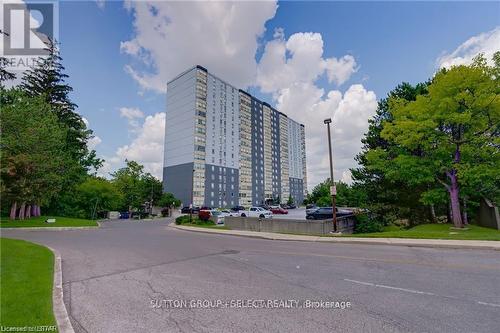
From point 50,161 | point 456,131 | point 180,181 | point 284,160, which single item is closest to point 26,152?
point 50,161

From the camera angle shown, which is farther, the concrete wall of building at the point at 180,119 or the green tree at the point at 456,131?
the concrete wall of building at the point at 180,119

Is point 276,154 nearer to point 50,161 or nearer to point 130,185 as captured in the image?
point 130,185

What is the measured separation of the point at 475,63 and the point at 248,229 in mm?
22300

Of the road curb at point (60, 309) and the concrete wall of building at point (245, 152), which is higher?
the concrete wall of building at point (245, 152)

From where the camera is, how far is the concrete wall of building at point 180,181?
89688 mm

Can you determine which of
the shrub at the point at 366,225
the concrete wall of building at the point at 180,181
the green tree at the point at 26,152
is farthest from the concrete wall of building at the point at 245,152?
the shrub at the point at 366,225

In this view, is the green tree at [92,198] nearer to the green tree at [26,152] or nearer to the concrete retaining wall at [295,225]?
the green tree at [26,152]

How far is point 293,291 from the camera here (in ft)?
20.6

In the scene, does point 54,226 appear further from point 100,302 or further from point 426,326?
point 426,326

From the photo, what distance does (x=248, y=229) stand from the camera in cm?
2533

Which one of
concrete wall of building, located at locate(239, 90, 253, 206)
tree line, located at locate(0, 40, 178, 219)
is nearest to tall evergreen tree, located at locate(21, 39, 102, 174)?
tree line, located at locate(0, 40, 178, 219)

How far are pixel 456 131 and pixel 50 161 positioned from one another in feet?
135

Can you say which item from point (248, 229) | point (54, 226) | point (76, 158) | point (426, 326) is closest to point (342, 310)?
point (426, 326)

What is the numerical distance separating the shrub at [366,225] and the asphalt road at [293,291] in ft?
37.6
